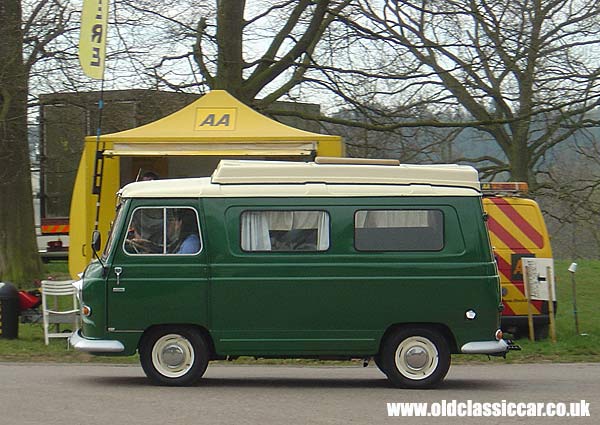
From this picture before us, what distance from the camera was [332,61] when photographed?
20.4 metres

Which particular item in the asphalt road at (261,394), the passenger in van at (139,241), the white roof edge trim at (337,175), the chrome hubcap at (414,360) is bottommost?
the asphalt road at (261,394)

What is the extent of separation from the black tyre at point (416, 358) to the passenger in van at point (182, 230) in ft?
7.99

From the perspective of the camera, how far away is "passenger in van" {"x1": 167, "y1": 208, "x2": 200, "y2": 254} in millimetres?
10586

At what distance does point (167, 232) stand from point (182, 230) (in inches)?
6.6

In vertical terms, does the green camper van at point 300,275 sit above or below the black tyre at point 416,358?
above

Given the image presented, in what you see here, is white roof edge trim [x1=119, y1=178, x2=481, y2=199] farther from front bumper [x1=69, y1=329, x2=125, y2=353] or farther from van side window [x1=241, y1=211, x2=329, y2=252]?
front bumper [x1=69, y1=329, x2=125, y2=353]

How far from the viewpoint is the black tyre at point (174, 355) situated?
34.2 ft

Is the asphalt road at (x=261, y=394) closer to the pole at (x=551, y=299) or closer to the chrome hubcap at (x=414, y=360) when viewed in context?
the chrome hubcap at (x=414, y=360)

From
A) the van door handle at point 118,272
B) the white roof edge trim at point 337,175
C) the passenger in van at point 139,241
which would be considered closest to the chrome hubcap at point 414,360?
the white roof edge trim at point 337,175

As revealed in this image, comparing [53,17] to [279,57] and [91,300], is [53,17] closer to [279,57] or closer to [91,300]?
[279,57]

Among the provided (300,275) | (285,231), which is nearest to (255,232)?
(285,231)

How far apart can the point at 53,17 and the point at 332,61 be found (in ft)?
19.1

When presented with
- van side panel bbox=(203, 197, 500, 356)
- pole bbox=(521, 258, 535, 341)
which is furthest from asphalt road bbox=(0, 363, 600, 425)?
pole bbox=(521, 258, 535, 341)

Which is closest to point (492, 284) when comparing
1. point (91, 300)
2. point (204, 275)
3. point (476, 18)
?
point (204, 275)
